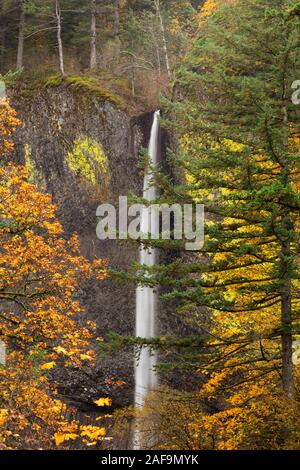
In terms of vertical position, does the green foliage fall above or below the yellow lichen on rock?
above

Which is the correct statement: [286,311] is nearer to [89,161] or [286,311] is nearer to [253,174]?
[253,174]

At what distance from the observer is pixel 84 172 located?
24.1 metres

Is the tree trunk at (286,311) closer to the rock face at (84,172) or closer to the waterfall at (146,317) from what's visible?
the waterfall at (146,317)

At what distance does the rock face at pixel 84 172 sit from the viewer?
22.4 meters

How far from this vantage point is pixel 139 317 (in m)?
22.0

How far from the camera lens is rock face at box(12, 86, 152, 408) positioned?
22422mm

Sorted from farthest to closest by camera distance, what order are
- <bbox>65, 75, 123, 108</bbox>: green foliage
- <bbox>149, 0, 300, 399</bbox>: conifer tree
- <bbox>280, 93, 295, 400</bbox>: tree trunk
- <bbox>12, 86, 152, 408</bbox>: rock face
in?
<bbox>65, 75, 123, 108</bbox>: green foliage → <bbox>12, 86, 152, 408</bbox>: rock face → <bbox>280, 93, 295, 400</bbox>: tree trunk → <bbox>149, 0, 300, 399</bbox>: conifer tree

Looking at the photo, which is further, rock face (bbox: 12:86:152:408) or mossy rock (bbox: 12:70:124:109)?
mossy rock (bbox: 12:70:124:109)

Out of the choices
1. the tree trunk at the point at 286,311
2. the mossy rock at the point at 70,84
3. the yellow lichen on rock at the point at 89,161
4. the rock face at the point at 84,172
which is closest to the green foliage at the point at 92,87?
the mossy rock at the point at 70,84

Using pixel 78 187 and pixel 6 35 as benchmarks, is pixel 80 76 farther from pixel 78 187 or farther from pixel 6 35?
pixel 6 35

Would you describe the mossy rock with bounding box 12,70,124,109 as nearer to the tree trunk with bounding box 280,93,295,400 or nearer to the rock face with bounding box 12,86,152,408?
the rock face with bounding box 12,86,152,408

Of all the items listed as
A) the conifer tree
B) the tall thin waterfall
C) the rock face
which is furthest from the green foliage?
the conifer tree
